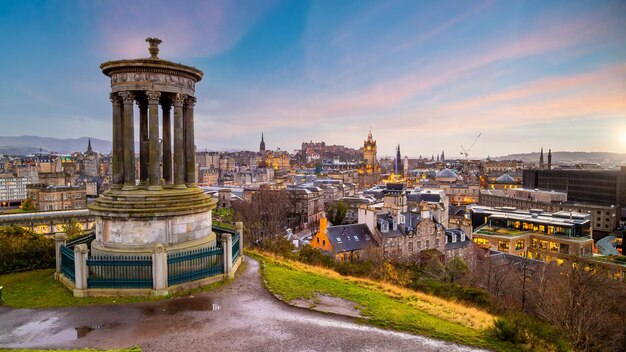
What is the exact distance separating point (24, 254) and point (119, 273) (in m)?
7.59

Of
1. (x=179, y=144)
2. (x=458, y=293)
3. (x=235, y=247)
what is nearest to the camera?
(x=179, y=144)

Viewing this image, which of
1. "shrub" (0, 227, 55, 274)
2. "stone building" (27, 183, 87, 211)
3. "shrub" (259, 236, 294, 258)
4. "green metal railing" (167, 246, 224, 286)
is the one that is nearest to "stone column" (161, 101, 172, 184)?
"green metal railing" (167, 246, 224, 286)

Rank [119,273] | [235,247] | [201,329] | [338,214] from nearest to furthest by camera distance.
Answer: [201,329], [119,273], [235,247], [338,214]

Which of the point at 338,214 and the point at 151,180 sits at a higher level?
the point at 151,180

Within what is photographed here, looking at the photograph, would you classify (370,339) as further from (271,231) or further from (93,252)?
(271,231)

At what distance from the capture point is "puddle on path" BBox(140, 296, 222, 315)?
45.1ft

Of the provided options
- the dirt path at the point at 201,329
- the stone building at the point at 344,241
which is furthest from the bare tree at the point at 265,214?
the dirt path at the point at 201,329

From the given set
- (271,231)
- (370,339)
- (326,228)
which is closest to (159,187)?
(370,339)

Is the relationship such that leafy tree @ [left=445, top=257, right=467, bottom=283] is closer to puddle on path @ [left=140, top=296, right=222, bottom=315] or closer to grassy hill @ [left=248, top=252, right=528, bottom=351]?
grassy hill @ [left=248, top=252, right=528, bottom=351]

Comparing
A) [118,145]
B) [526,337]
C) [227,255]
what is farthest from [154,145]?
[526,337]

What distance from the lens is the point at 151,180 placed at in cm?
1828

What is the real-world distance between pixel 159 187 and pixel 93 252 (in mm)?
4010

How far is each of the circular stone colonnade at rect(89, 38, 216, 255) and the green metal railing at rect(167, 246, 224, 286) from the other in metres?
1.11

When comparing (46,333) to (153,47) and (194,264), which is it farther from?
(153,47)
